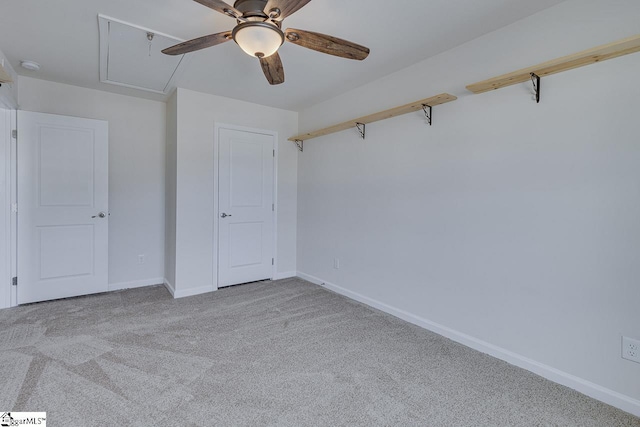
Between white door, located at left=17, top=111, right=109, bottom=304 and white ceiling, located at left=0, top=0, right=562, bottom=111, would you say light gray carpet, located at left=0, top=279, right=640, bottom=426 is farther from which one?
white ceiling, located at left=0, top=0, right=562, bottom=111

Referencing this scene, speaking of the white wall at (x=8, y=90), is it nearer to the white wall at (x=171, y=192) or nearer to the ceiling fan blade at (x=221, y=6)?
the white wall at (x=171, y=192)

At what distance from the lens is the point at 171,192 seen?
3.80m

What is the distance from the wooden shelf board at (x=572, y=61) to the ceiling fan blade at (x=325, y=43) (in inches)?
36.3

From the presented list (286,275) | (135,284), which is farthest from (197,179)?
(286,275)

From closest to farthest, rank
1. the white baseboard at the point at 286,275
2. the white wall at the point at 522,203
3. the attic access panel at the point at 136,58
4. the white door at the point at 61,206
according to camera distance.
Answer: the white wall at the point at 522,203, the attic access panel at the point at 136,58, the white door at the point at 61,206, the white baseboard at the point at 286,275

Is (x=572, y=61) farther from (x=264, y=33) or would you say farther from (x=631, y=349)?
(x=264, y=33)

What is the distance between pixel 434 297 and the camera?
9.02ft

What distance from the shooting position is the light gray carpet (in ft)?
5.49

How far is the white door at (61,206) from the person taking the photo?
10.8ft

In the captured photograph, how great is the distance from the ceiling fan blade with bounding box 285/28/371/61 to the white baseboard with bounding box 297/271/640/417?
7.35 ft

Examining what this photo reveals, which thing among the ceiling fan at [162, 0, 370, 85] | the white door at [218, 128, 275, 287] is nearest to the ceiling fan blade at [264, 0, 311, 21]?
the ceiling fan at [162, 0, 370, 85]

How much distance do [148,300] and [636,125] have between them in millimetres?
4261

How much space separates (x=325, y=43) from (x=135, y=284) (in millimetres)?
3644

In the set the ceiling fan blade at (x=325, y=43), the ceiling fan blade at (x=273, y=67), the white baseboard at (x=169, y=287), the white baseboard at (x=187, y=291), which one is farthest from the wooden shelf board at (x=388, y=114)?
the white baseboard at (x=169, y=287)
